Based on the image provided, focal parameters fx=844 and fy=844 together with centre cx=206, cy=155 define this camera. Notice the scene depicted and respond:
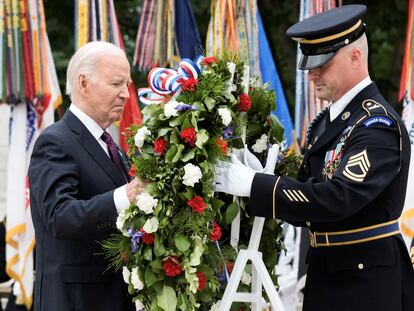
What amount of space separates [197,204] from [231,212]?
36 cm

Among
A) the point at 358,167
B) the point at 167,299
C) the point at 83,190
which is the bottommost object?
the point at 167,299

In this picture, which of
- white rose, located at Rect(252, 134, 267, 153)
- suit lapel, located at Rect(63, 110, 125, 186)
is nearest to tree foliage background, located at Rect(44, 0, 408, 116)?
white rose, located at Rect(252, 134, 267, 153)

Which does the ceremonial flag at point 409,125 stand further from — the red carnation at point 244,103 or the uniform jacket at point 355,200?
the red carnation at point 244,103

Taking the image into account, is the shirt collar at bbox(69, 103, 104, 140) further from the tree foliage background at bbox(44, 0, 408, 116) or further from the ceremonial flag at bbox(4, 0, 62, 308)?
the tree foliage background at bbox(44, 0, 408, 116)

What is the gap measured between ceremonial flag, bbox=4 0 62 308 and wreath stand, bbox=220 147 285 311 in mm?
2490

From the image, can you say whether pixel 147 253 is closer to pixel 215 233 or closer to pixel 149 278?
pixel 149 278

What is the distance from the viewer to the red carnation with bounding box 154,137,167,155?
3404 mm

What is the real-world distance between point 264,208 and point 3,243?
Answer: 10.3ft

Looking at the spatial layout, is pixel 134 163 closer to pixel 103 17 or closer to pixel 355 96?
pixel 355 96

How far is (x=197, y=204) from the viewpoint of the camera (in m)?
3.39

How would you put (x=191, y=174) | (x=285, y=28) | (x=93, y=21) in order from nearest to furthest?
1. (x=191, y=174)
2. (x=93, y=21)
3. (x=285, y=28)

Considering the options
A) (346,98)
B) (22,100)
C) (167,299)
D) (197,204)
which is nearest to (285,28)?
(22,100)

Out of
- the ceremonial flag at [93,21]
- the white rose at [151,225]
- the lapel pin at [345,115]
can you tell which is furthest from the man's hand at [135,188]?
the ceremonial flag at [93,21]

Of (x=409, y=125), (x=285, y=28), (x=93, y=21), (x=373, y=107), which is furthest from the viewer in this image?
(x=285, y=28)
